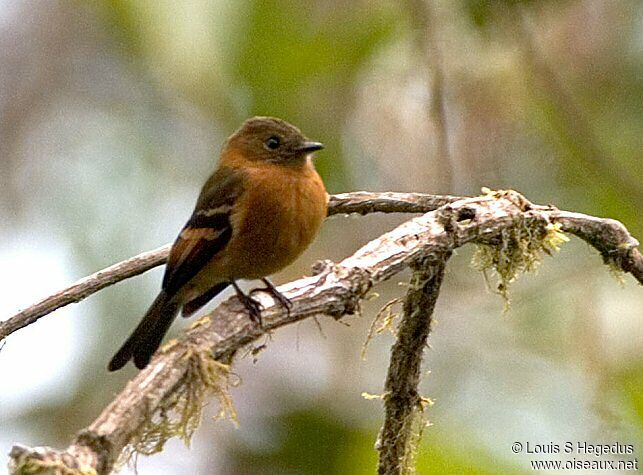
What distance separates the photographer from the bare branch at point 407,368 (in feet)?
9.21

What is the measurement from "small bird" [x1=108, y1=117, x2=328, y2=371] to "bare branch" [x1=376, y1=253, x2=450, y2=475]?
586 millimetres

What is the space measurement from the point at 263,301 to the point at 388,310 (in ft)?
1.94

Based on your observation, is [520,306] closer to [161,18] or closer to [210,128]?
[210,128]

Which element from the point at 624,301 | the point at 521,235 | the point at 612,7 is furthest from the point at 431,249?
the point at 612,7

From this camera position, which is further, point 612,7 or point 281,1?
point 612,7

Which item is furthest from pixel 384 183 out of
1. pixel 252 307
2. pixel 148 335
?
pixel 252 307

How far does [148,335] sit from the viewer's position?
11.4ft

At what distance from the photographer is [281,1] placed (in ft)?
13.1

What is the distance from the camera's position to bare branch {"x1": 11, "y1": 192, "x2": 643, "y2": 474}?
185 cm

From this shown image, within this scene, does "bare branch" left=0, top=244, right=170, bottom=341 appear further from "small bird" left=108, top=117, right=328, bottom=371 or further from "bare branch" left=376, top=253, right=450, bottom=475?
"bare branch" left=376, top=253, right=450, bottom=475

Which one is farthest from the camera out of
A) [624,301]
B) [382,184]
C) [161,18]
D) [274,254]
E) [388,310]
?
[382,184]

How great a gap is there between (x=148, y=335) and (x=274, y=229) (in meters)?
0.48

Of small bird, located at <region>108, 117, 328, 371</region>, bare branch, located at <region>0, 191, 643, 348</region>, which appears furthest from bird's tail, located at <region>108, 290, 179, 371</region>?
bare branch, located at <region>0, 191, 643, 348</region>

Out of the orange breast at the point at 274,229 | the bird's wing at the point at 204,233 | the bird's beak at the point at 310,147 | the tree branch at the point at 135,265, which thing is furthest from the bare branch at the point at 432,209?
the bird's beak at the point at 310,147
